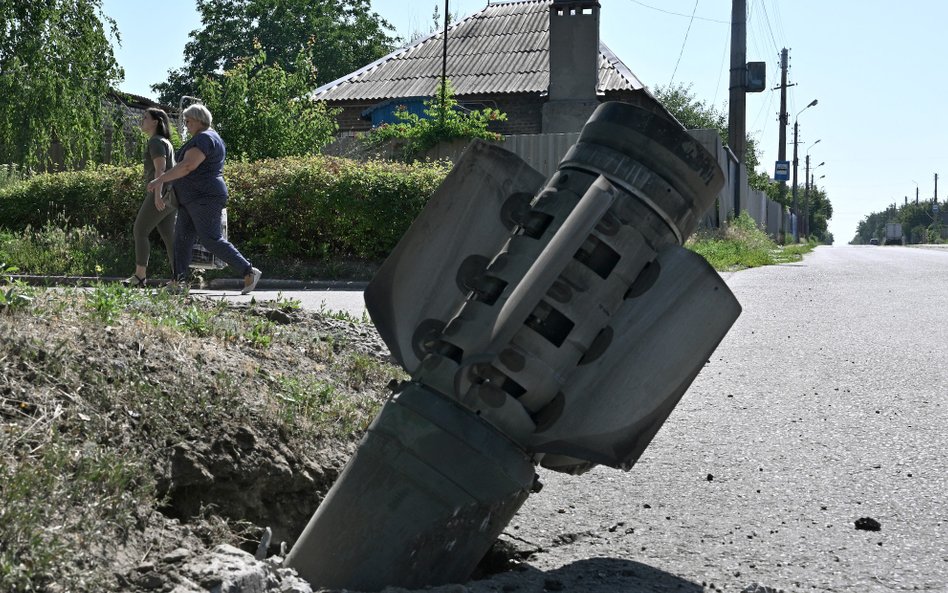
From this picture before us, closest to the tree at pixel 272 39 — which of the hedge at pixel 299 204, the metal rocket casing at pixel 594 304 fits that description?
the hedge at pixel 299 204

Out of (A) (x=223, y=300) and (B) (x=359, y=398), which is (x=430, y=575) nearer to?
(B) (x=359, y=398)

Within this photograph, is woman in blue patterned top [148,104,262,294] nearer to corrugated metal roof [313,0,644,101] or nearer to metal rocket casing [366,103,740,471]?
metal rocket casing [366,103,740,471]

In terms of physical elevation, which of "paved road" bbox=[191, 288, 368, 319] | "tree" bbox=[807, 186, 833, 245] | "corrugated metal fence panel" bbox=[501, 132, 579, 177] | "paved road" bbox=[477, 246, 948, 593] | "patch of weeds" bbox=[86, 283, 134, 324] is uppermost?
"corrugated metal fence panel" bbox=[501, 132, 579, 177]

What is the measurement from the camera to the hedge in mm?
14281

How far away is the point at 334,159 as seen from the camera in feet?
49.9

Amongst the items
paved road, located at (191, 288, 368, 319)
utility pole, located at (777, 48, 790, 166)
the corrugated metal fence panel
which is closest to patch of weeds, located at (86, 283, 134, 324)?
paved road, located at (191, 288, 368, 319)

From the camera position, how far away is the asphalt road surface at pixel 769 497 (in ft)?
10.2

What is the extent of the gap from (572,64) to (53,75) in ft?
35.5

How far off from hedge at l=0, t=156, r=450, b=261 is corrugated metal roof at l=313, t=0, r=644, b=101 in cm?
1563

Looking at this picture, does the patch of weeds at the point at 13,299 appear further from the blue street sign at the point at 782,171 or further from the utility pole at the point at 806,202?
the utility pole at the point at 806,202

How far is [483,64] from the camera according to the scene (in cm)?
3175

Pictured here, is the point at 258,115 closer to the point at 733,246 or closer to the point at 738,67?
the point at 733,246

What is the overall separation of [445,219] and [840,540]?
1672 millimetres

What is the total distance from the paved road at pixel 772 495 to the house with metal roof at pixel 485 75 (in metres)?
21.1
